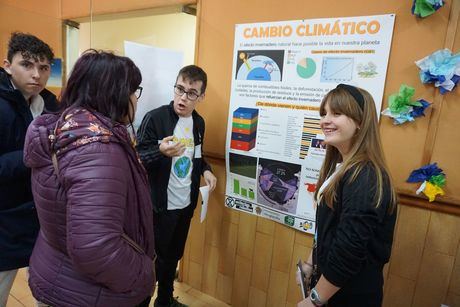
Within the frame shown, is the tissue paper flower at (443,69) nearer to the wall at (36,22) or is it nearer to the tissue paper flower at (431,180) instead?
the tissue paper flower at (431,180)

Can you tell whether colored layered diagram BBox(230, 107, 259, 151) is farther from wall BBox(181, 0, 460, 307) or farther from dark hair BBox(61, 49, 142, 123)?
dark hair BBox(61, 49, 142, 123)

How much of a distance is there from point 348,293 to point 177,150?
92 cm

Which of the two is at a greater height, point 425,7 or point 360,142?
point 425,7

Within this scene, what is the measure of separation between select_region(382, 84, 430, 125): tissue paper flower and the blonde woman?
0.39 m

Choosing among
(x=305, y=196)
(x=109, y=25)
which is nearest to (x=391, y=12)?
(x=305, y=196)

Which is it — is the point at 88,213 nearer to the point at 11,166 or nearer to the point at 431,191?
the point at 11,166

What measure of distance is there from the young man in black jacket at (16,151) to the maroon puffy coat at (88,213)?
45 cm

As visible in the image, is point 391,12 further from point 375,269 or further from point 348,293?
point 348,293

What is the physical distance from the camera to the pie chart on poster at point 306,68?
1568 millimetres

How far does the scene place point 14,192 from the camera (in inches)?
52.2

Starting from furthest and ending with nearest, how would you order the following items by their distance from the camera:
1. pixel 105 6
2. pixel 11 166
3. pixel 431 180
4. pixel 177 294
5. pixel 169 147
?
pixel 105 6
pixel 177 294
pixel 169 147
pixel 431 180
pixel 11 166

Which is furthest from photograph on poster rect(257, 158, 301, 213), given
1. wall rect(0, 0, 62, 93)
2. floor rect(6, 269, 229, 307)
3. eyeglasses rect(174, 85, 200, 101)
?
wall rect(0, 0, 62, 93)

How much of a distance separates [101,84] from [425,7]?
1296mm

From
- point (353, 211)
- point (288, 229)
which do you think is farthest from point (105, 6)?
point (353, 211)
